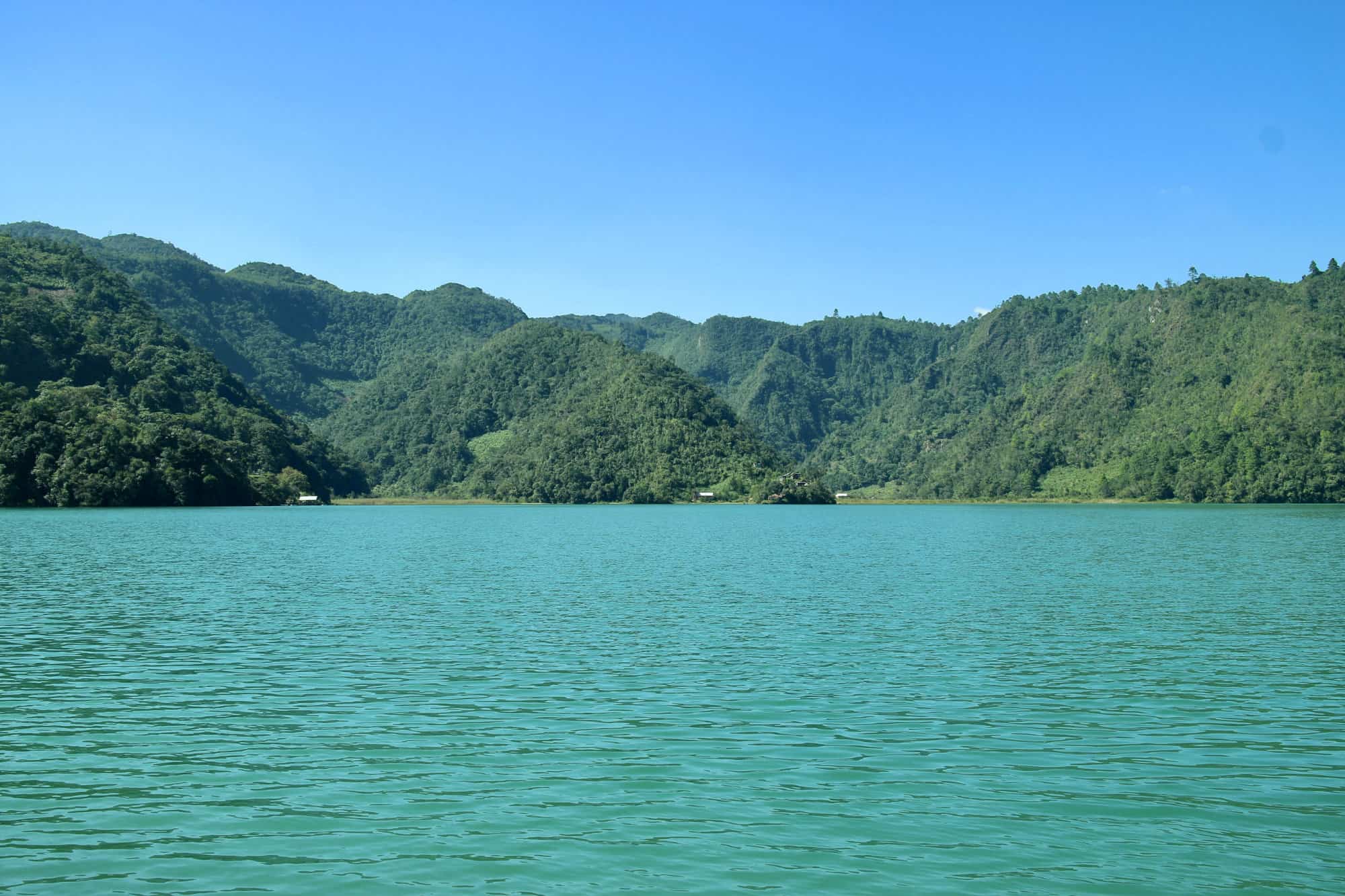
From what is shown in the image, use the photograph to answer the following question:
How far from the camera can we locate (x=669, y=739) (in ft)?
74.3

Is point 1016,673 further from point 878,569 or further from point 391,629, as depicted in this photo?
point 878,569

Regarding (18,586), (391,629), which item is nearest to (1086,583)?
(391,629)

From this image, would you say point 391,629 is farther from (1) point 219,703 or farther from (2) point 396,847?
(2) point 396,847

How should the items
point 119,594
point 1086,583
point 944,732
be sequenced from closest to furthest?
point 944,732, point 119,594, point 1086,583

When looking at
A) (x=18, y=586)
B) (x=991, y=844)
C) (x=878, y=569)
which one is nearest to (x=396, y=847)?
(x=991, y=844)

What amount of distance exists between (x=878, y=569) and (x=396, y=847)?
171 feet

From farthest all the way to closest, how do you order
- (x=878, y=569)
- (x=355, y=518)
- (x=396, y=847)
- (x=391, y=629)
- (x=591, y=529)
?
(x=355, y=518) < (x=591, y=529) < (x=878, y=569) < (x=391, y=629) < (x=396, y=847)

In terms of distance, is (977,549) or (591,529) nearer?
(977,549)

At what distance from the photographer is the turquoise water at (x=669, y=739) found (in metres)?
15.7

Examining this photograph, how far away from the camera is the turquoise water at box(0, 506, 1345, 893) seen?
15.7 m

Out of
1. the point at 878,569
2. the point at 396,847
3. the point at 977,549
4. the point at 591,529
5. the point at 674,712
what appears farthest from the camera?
the point at 591,529

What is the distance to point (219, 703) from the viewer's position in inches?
1027

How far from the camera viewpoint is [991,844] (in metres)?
16.3

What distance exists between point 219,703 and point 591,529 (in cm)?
10224
